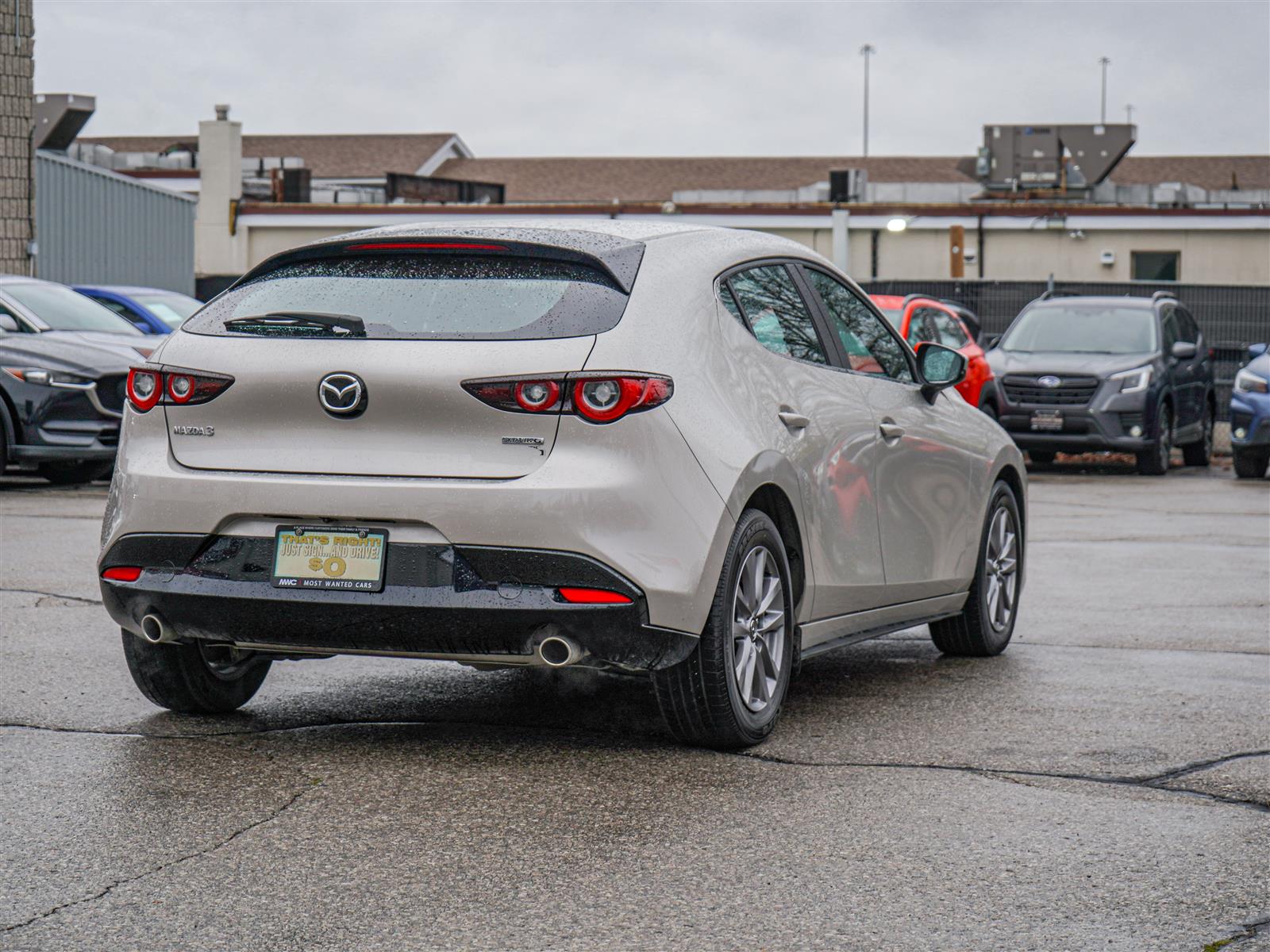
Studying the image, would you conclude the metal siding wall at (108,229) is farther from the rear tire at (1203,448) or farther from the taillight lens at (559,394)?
the taillight lens at (559,394)

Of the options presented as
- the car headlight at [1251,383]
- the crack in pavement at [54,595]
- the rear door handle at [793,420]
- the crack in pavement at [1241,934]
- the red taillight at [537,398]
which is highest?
the car headlight at [1251,383]

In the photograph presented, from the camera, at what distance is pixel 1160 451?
20094mm

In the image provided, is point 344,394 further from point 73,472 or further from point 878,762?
point 73,472

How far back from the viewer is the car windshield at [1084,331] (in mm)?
20641

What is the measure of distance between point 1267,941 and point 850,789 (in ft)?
4.92

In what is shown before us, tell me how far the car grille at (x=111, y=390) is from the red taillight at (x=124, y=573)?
9.41 m

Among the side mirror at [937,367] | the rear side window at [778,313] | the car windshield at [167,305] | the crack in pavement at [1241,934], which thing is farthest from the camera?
the car windshield at [167,305]

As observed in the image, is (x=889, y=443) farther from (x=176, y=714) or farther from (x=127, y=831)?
(x=127, y=831)

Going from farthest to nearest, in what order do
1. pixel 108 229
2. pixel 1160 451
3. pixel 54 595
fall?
pixel 108 229 → pixel 1160 451 → pixel 54 595

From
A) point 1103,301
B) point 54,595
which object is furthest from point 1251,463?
point 54,595

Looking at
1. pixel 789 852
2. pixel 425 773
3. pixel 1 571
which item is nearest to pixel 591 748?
pixel 425 773

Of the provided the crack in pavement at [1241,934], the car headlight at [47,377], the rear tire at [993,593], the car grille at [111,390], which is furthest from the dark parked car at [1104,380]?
the crack in pavement at [1241,934]

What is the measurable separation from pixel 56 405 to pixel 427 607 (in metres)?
10.3

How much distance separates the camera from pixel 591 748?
561 centimetres
